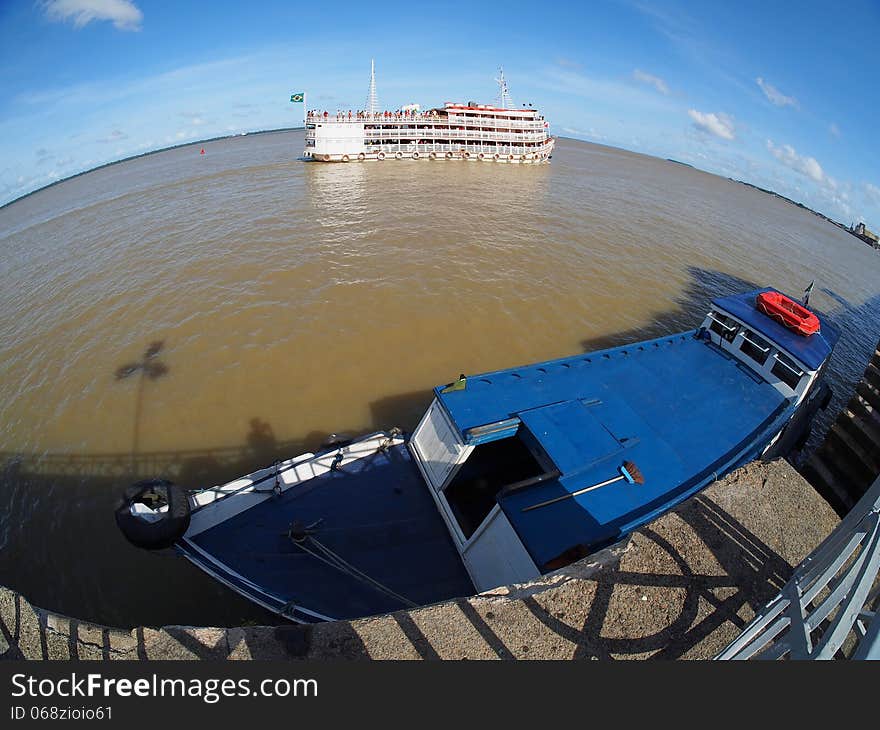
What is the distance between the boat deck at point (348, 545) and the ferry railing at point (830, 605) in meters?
6.72

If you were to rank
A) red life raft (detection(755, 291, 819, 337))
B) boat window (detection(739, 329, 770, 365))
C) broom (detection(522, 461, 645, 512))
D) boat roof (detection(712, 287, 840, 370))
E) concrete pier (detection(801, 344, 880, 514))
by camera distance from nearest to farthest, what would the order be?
broom (detection(522, 461, 645, 512))
boat roof (detection(712, 287, 840, 370))
concrete pier (detection(801, 344, 880, 514))
red life raft (detection(755, 291, 819, 337))
boat window (detection(739, 329, 770, 365))

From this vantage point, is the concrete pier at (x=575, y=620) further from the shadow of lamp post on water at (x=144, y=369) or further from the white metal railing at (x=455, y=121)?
the white metal railing at (x=455, y=121)

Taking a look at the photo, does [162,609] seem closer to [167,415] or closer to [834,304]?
[167,415]

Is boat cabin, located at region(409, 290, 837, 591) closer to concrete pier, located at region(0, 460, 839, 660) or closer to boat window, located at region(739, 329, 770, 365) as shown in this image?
boat window, located at region(739, 329, 770, 365)

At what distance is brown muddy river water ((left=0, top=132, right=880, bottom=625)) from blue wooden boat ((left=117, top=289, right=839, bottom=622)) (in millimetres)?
2382

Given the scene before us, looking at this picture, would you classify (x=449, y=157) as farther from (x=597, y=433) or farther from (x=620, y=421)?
(x=597, y=433)

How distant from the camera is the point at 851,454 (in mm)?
12594

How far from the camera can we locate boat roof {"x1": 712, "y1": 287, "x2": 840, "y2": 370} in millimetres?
11594

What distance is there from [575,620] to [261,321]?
1997 cm

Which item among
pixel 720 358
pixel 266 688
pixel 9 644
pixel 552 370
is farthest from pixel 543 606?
pixel 720 358

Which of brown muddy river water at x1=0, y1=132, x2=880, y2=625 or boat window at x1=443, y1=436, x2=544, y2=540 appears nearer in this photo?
boat window at x1=443, y1=436, x2=544, y2=540

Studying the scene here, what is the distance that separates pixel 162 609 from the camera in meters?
9.91

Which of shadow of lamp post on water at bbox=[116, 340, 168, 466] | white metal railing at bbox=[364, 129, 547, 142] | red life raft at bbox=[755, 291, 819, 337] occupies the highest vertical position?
white metal railing at bbox=[364, 129, 547, 142]

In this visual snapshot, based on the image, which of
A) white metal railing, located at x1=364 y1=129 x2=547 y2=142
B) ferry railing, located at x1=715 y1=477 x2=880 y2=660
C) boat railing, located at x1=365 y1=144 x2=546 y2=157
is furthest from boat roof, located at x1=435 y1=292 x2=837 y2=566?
white metal railing, located at x1=364 y1=129 x2=547 y2=142
